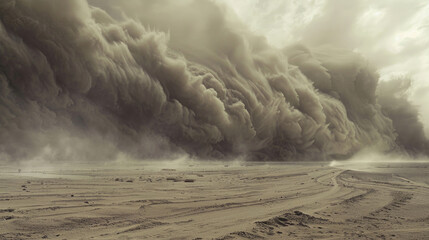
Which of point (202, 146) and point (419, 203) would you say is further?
point (202, 146)

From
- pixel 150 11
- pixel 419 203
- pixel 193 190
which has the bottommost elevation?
pixel 419 203

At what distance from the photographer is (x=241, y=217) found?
14.6 feet

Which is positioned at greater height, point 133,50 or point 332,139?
point 133,50

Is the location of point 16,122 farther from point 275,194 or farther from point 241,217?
point 241,217

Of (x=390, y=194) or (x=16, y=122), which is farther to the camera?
(x=16, y=122)

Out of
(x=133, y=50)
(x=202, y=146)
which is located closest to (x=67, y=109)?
(x=133, y=50)

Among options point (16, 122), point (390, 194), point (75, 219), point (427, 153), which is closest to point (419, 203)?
point (390, 194)

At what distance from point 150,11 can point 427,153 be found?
54.1 m

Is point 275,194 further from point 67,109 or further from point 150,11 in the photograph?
point 150,11

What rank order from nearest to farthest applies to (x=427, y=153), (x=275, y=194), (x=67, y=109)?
(x=275, y=194)
(x=67, y=109)
(x=427, y=153)

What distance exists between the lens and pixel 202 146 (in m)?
26.8

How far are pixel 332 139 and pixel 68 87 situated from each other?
3091 cm

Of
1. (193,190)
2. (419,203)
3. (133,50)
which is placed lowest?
(419,203)

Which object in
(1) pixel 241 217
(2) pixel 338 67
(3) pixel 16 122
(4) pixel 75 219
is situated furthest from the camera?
(2) pixel 338 67
